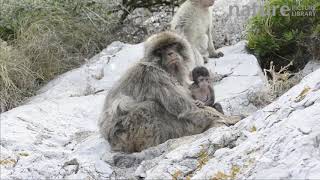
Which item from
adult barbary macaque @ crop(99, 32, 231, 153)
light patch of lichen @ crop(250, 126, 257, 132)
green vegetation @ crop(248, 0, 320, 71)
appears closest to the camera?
light patch of lichen @ crop(250, 126, 257, 132)

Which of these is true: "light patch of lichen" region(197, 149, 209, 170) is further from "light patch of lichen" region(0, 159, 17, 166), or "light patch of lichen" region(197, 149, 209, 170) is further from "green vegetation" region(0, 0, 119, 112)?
"green vegetation" region(0, 0, 119, 112)

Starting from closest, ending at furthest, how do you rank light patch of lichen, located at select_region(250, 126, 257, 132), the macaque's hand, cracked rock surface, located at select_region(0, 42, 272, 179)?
light patch of lichen, located at select_region(250, 126, 257, 132) → cracked rock surface, located at select_region(0, 42, 272, 179) → the macaque's hand

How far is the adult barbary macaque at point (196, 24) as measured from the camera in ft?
33.2

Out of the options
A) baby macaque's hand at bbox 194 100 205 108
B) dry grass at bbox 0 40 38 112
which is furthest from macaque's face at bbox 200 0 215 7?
baby macaque's hand at bbox 194 100 205 108

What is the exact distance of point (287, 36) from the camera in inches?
369

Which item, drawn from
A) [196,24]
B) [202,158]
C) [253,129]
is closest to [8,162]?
[202,158]

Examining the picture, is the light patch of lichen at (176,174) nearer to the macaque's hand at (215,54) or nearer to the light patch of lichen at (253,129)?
the light patch of lichen at (253,129)

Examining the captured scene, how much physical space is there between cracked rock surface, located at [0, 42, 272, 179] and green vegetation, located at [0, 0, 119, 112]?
1.37ft

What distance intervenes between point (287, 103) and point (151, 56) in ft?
8.05

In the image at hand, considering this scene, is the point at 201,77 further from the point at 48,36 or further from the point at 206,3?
the point at 48,36

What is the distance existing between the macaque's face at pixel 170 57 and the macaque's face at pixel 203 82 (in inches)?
11.0

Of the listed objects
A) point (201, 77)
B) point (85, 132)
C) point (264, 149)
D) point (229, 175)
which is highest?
point (264, 149)

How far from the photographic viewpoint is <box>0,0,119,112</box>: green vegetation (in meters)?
10.5

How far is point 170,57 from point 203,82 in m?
0.44
